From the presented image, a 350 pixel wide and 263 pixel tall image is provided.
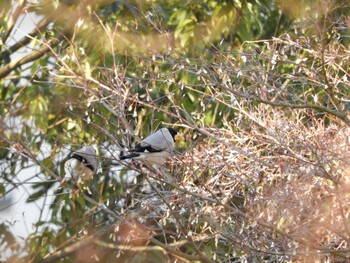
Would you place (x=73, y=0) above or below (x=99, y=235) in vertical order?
above

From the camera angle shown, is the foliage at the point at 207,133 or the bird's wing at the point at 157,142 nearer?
the foliage at the point at 207,133

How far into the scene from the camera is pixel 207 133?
5.32 m

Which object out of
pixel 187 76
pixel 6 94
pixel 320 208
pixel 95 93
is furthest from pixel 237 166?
pixel 6 94

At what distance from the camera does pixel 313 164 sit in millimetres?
4738

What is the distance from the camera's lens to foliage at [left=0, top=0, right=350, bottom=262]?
16.4 ft

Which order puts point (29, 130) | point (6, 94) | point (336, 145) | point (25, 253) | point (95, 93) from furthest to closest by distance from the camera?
1. point (6, 94)
2. point (29, 130)
3. point (25, 253)
4. point (95, 93)
5. point (336, 145)

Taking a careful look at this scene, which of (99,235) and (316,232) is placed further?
(99,235)

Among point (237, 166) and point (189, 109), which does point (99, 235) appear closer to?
point (189, 109)

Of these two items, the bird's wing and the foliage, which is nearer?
the foliage

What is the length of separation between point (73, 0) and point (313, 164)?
431 centimetres

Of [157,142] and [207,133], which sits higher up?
[207,133]

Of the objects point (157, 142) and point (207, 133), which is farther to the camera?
point (157, 142)

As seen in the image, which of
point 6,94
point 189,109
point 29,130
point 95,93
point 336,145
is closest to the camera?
point 336,145

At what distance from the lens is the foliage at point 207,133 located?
16.4 feet
